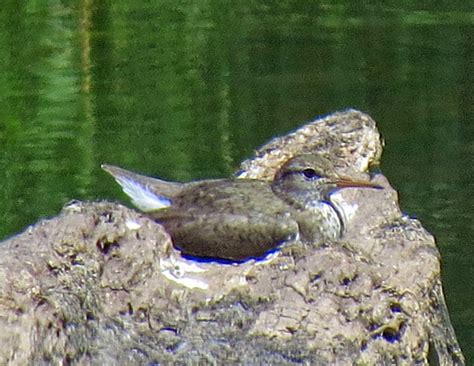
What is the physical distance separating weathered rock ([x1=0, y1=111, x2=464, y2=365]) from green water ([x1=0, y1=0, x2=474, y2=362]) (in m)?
3.39

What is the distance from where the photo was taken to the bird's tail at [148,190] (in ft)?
24.2

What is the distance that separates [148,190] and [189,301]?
2.21m

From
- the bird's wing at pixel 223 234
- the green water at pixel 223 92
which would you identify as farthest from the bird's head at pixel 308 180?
the green water at pixel 223 92

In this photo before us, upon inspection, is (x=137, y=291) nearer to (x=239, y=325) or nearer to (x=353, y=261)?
(x=239, y=325)

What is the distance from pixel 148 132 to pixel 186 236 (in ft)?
20.1

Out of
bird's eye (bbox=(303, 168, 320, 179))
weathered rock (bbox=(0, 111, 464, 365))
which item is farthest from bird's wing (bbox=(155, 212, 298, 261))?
weathered rock (bbox=(0, 111, 464, 365))

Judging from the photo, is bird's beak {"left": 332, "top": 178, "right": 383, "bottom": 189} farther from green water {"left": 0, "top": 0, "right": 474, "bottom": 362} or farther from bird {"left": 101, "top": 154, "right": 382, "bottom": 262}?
green water {"left": 0, "top": 0, "right": 474, "bottom": 362}

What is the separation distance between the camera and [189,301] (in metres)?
5.39

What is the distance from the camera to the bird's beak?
6867 millimetres

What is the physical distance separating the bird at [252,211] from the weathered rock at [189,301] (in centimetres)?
106

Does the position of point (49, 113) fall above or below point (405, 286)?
below

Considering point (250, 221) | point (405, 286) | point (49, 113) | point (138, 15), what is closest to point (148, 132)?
point (49, 113)

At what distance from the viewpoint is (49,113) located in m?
13.7

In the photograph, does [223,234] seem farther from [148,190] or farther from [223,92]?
[223,92]
